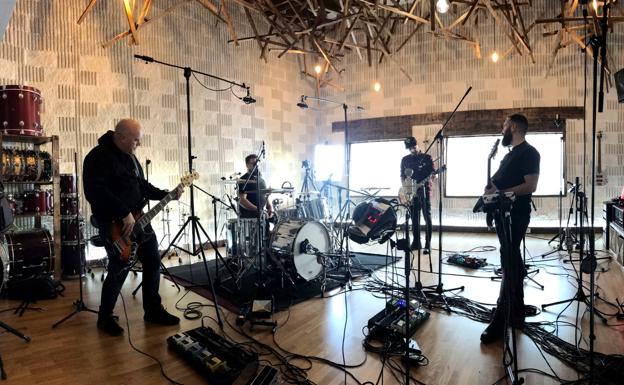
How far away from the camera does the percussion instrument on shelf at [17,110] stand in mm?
4883

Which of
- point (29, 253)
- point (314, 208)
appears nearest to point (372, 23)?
point (314, 208)

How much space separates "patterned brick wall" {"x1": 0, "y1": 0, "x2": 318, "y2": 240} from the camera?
593 cm

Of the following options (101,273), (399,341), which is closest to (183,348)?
(399,341)

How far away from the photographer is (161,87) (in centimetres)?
714

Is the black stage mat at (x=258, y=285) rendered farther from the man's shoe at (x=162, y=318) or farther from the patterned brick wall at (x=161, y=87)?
the patterned brick wall at (x=161, y=87)

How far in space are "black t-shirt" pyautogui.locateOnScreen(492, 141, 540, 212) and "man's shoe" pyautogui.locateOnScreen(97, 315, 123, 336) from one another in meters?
3.57

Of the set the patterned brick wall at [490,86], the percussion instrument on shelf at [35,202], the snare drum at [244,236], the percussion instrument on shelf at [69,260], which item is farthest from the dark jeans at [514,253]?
the patterned brick wall at [490,86]

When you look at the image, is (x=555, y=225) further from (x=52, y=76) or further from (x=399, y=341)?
(x=52, y=76)

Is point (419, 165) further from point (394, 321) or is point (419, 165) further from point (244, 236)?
point (394, 321)

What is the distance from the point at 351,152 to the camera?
10.2m

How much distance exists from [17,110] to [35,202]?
3.94 ft

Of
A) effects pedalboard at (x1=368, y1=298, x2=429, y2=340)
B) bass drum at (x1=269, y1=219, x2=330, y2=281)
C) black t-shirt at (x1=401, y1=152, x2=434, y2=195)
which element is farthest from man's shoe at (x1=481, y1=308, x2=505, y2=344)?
black t-shirt at (x1=401, y1=152, x2=434, y2=195)

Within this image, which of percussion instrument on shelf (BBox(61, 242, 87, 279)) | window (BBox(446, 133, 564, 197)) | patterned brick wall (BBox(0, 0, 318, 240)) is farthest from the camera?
window (BBox(446, 133, 564, 197))

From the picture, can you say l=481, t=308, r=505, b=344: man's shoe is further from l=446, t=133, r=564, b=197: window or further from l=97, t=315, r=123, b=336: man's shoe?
l=446, t=133, r=564, b=197: window
